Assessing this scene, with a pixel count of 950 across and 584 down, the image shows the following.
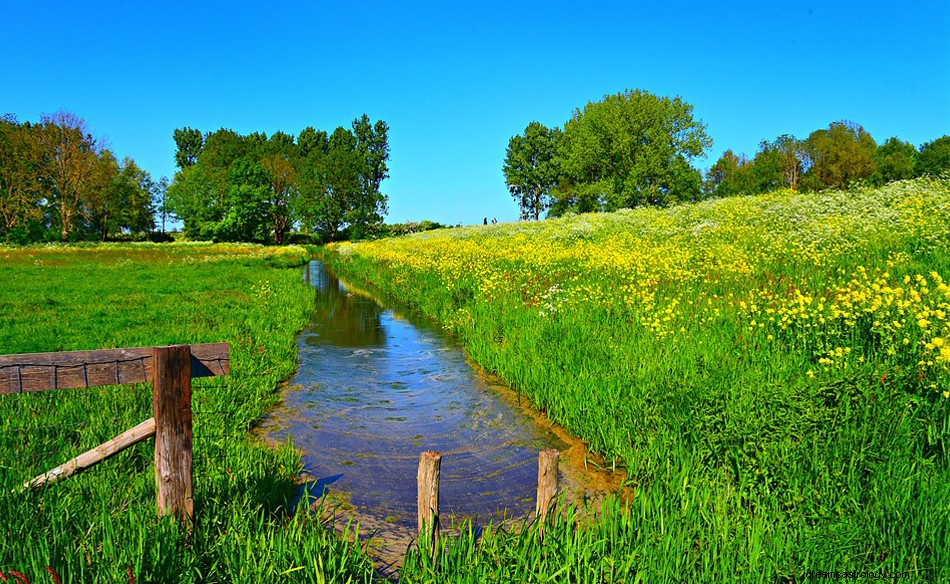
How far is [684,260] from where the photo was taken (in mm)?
15445

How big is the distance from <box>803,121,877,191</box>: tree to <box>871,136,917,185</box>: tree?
1.42 meters

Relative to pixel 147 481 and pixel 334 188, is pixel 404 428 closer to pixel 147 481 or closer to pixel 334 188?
pixel 147 481

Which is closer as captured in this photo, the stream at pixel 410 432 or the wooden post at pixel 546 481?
the wooden post at pixel 546 481

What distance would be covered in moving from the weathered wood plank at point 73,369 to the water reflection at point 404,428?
3.10m

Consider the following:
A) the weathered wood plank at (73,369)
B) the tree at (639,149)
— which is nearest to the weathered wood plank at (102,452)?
the weathered wood plank at (73,369)

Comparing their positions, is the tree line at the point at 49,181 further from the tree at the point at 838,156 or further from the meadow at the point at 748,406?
the tree at the point at 838,156

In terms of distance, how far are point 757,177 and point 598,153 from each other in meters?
44.9

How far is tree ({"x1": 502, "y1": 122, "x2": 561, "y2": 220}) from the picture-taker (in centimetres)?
9088

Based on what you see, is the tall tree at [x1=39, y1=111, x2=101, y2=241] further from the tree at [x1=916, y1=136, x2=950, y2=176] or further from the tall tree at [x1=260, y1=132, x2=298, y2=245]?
the tree at [x1=916, y1=136, x2=950, y2=176]

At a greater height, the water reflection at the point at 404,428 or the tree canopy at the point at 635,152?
the tree canopy at the point at 635,152

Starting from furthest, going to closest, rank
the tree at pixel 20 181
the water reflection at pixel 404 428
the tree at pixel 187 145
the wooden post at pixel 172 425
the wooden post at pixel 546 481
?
the tree at pixel 187 145, the tree at pixel 20 181, the water reflection at pixel 404 428, the wooden post at pixel 546 481, the wooden post at pixel 172 425

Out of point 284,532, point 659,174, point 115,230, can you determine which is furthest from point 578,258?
point 115,230

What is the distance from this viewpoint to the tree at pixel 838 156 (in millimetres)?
75500

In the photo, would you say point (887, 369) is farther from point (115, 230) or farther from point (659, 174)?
point (115, 230)
